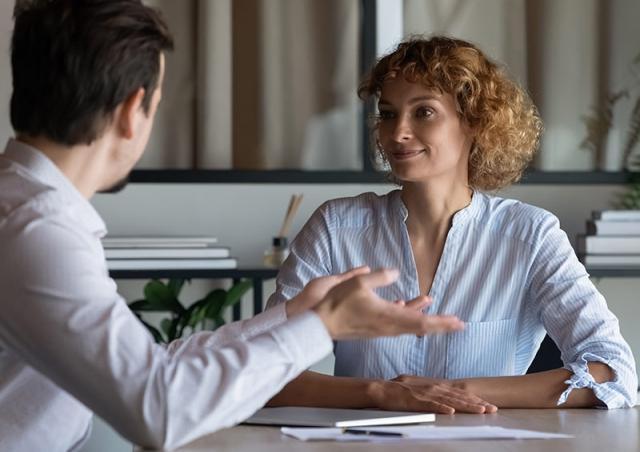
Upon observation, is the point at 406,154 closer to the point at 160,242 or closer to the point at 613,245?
the point at 160,242

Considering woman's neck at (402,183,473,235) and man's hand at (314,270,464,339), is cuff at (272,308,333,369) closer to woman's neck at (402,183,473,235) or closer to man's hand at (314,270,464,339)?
man's hand at (314,270,464,339)

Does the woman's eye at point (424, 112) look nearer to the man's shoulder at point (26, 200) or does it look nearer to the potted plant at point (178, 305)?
the man's shoulder at point (26, 200)

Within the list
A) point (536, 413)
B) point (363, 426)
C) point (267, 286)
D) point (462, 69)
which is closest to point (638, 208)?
point (267, 286)

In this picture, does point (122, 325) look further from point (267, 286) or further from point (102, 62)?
point (267, 286)

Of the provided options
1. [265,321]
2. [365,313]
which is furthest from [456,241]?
[365,313]

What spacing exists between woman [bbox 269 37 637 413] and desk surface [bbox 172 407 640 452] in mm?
317

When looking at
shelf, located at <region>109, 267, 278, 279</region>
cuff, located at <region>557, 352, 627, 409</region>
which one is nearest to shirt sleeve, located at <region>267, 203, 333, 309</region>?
cuff, located at <region>557, 352, 627, 409</region>

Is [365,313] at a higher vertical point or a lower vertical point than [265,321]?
higher

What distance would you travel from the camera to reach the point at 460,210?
8.27 ft

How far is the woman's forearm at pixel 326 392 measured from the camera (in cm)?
203

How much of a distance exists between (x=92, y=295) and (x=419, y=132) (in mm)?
1248

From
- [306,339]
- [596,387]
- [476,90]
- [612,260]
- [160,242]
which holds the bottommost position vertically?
[612,260]

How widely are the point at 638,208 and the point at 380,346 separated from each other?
6.47 feet

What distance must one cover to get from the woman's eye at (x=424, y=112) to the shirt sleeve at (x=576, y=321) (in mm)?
327
